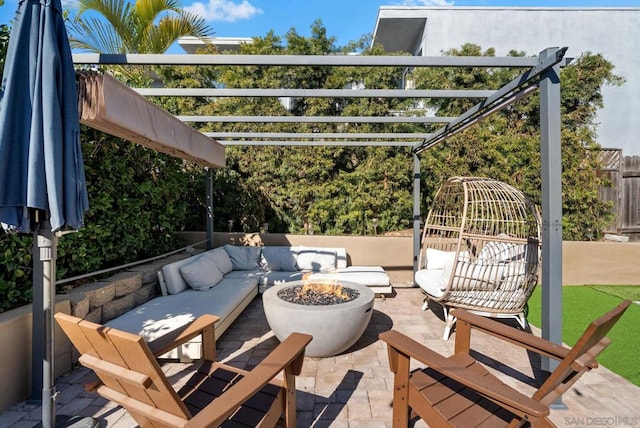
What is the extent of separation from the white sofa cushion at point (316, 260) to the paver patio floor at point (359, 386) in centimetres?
202

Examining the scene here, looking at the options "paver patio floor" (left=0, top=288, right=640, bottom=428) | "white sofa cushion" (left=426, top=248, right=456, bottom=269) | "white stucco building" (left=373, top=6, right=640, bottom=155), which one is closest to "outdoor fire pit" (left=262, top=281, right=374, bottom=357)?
"paver patio floor" (left=0, top=288, right=640, bottom=428)

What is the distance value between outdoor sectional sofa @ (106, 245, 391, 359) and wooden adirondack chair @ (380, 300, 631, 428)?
1660mm

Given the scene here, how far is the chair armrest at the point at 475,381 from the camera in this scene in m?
1.57

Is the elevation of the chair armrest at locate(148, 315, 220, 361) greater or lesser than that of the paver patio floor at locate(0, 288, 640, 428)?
greater

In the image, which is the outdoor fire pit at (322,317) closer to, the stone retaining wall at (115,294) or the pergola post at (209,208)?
the stone retaining wall at (115,294)

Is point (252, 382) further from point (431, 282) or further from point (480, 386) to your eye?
point (431, 282)

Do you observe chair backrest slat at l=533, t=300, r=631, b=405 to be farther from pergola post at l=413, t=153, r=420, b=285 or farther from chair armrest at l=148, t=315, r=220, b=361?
pergola post at l=413, t=153, r=420, b=285

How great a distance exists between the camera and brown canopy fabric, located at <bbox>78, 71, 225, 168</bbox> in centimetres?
247

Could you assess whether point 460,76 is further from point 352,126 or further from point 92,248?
point 92,248

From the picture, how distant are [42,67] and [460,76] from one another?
9.04 meters

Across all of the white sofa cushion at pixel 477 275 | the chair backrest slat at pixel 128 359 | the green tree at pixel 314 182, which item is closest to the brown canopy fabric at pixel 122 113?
the chair backrest slat at pixel 128 359

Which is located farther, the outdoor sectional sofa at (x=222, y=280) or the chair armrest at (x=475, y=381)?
the outdoor sectional sofa at (x=222, y=280)

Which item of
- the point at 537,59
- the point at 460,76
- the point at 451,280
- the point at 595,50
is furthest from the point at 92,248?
the point at 595,50

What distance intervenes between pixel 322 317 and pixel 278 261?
3173mm
